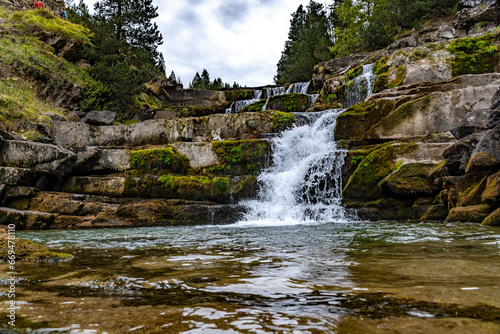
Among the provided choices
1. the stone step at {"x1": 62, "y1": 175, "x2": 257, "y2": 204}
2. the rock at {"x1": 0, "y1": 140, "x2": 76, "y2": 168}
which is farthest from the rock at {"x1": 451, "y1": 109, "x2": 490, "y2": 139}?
the rock at {"x1": 0, "y1": 140, "x2": 76, "y2": 168}

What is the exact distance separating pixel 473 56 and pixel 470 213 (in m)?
10.3

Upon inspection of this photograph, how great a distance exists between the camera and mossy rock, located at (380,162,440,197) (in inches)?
373

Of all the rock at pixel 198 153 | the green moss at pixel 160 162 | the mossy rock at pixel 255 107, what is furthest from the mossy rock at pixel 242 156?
the mossy rock at pixel 255 107

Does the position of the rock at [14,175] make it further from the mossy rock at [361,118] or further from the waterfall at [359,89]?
the waterfall at [359,89]

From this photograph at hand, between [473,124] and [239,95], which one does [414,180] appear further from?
[239,95]

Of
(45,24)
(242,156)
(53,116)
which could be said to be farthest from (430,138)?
(45,24)

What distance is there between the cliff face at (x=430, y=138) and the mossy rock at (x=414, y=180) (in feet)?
0.09

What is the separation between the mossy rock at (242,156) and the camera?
534 inches

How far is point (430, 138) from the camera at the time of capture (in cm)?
1123

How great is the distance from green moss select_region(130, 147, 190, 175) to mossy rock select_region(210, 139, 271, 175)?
1.53m

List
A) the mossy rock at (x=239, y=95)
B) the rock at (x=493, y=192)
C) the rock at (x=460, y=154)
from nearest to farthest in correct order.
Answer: the rock at (x=493, y=192) → the rock at (x=460, y=154) → the mossy rock at (x=239, y=95)

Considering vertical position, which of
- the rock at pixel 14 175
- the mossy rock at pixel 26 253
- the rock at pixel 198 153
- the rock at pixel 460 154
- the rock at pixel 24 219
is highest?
the rock at pixel 198 153

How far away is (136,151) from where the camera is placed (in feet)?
47.7

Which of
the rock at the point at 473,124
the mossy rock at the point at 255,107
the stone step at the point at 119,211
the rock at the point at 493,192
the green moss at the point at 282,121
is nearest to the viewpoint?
the rock at the point at 493,192
